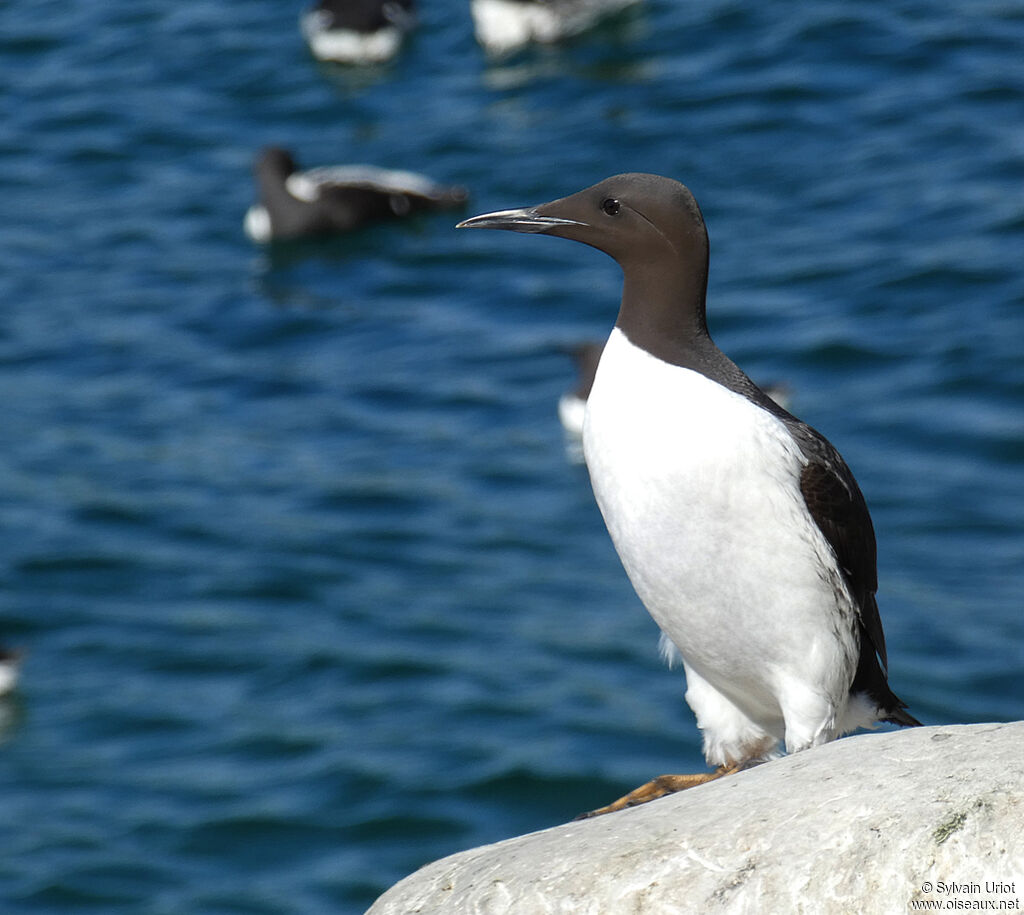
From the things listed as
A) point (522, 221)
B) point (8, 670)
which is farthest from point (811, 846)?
point (8, 670)

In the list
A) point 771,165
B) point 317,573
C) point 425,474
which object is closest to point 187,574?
point 317,573

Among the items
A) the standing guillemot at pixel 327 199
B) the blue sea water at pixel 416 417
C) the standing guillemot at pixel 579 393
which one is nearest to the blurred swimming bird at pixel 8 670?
the blue sea water at pixel 416 417

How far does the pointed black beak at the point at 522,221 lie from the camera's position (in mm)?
4819

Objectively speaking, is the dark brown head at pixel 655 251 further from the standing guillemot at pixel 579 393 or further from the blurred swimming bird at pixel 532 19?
the blurred swimming bird at pixel 532 19

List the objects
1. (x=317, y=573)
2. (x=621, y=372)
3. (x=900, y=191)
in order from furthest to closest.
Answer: (x=900, y=191), (x=317, y=573), (x=621, y=372)

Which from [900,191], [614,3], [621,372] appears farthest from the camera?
[614,3]

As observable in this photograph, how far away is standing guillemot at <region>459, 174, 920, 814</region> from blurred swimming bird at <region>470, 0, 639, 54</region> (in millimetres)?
12832

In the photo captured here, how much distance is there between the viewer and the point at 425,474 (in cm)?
1160

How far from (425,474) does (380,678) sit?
199cm

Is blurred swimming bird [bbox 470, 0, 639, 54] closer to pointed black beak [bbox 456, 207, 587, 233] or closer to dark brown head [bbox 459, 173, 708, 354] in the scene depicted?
pointed black beak [bbox 456, 207, 587, 233]

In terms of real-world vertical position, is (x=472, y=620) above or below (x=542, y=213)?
below

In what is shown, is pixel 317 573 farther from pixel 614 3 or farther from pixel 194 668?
pixel 614 3

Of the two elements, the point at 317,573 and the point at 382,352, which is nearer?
the point at 317,573

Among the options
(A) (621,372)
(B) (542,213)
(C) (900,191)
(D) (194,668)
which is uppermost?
(B) (542,213)
